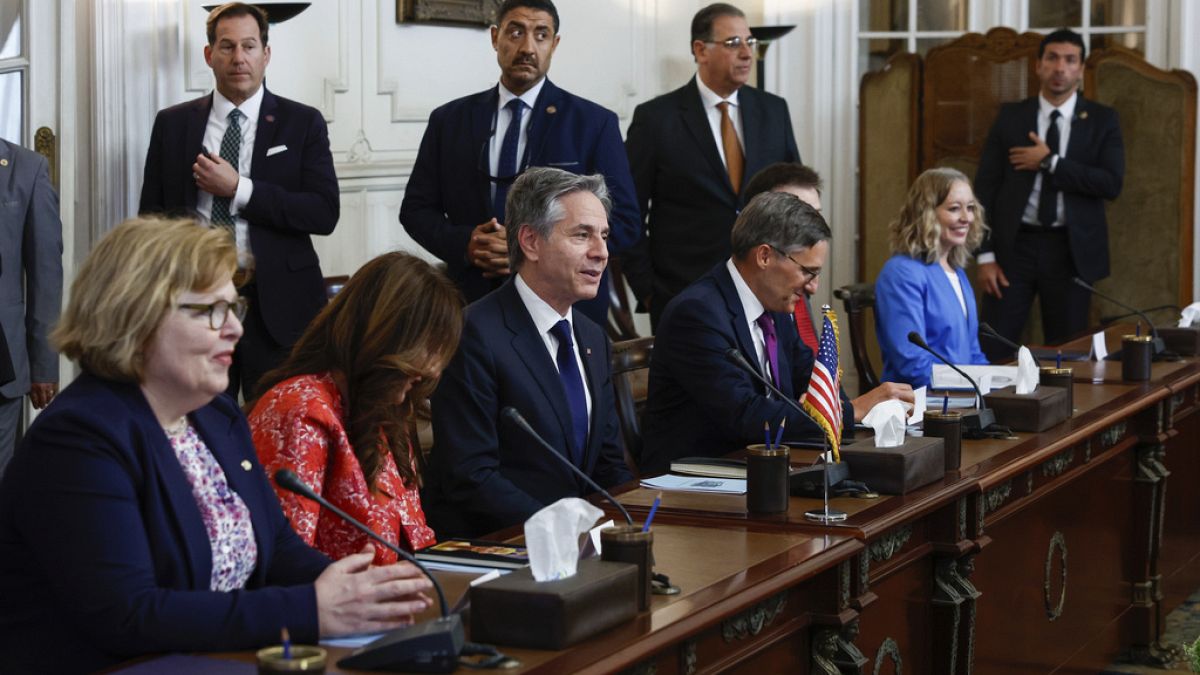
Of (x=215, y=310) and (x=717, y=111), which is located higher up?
(x=717, y=111)

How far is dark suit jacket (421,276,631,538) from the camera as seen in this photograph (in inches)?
126

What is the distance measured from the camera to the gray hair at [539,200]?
346 cm

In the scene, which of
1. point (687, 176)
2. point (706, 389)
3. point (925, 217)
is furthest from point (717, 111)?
point (706, 389)

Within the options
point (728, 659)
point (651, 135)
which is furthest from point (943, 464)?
point (651, 135)

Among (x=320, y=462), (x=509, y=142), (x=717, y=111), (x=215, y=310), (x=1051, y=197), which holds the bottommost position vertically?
(x=320, y=462)

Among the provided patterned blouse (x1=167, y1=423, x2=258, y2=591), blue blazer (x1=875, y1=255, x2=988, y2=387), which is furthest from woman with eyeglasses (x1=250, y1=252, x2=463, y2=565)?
blue blazer (x1=875, y1=255, x2=988, y2=387)

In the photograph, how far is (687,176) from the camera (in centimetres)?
612

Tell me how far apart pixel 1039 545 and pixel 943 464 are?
2.25ft

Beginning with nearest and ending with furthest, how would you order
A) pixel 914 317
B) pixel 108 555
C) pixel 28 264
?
1. pixel 108 555
2. pixel 28 264
3. pixel 914 317

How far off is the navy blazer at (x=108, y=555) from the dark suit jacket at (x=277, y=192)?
2.62m

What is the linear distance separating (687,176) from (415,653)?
4353mm

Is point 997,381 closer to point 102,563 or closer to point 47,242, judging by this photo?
point 47,242

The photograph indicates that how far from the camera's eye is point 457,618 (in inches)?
77.2

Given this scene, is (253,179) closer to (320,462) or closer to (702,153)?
(702,153)
